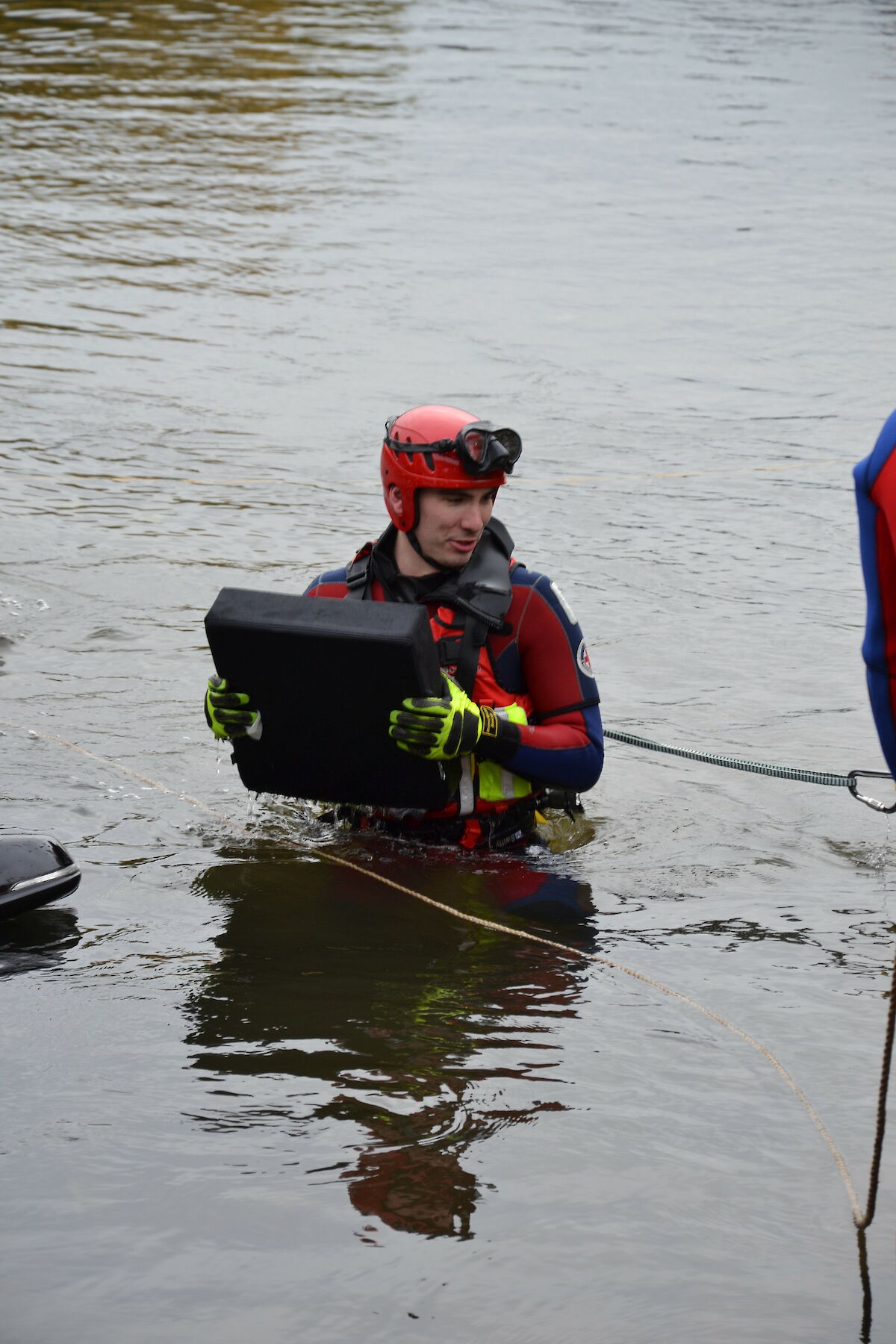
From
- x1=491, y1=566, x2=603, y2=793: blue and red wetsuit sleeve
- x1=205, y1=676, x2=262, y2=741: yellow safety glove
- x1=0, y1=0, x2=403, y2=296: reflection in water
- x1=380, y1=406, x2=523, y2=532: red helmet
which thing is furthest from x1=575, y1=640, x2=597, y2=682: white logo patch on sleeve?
x1=0, y1=0, x2=403, y2=296: reflection in water

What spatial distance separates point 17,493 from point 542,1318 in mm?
7584

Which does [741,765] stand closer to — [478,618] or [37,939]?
[478,618]

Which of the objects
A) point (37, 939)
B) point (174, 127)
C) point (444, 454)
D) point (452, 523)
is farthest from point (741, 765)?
point (174, 127)

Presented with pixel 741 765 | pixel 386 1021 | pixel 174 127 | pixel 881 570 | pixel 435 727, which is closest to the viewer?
pixel 881 570

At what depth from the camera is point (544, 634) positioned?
477 cm

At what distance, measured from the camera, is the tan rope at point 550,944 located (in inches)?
133

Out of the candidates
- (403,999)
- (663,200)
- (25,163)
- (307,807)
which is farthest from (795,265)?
(403,999)

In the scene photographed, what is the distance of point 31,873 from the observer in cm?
448

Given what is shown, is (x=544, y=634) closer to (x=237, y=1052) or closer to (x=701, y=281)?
(x=237, y=1052)

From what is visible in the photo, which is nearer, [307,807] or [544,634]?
[544,634]

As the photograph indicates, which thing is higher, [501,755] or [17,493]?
[501,755]

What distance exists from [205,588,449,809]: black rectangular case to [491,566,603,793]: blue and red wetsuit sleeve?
30 centimetres

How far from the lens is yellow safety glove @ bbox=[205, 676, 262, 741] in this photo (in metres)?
4.59

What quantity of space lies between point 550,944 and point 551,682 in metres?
0.74
